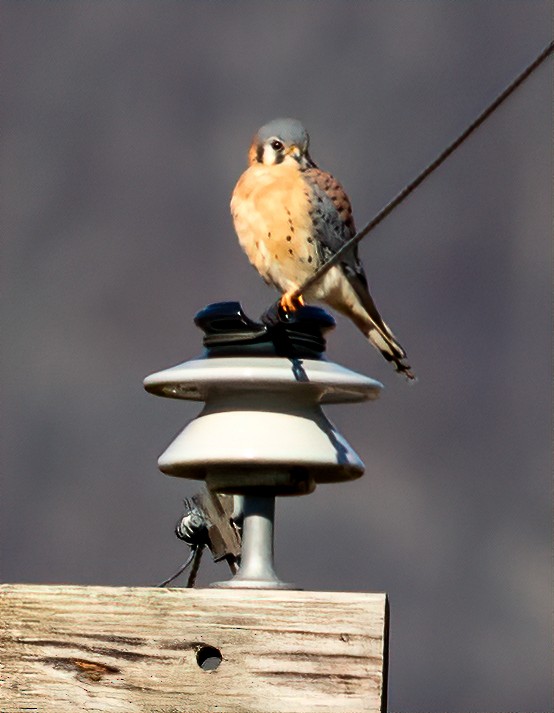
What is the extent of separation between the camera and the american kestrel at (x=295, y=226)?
261 cm

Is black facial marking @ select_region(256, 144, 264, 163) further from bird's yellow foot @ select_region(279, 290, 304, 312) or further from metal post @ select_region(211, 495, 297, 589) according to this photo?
metal post @ select_region(211, 495, 297, 589)

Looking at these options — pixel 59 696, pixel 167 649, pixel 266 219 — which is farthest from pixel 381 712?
pixel 266 219

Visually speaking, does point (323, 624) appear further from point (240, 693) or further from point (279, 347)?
point (279, 347)

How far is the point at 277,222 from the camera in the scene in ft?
8.61

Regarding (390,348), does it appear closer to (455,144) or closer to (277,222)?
(277,222)

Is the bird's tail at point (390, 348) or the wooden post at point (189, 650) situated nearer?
the wooden post at point (189, 650)

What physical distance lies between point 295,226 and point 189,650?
1514mm

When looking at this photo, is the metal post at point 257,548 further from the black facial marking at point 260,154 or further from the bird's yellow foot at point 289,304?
the black facial marking at point 260,154

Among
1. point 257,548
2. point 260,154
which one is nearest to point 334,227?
point 260,154

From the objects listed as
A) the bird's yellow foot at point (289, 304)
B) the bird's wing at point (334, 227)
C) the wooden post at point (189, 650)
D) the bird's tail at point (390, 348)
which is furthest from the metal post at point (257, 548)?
the bird's wing at point (334, 227)

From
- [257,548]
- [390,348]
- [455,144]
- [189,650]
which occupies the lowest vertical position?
[189,650]

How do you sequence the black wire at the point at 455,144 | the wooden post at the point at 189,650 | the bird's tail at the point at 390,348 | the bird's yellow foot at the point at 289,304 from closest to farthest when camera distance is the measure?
the black wire at the point at 455,144, the wooden post at the point at 189,650, the bird's yellow foot at the point at 289,304, the bird's tail at the point at 390,348

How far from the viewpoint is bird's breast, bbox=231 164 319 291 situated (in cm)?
261

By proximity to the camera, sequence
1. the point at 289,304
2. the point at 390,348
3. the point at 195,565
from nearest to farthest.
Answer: the point at 289,304
the point at 195,565
the point at 390,348
